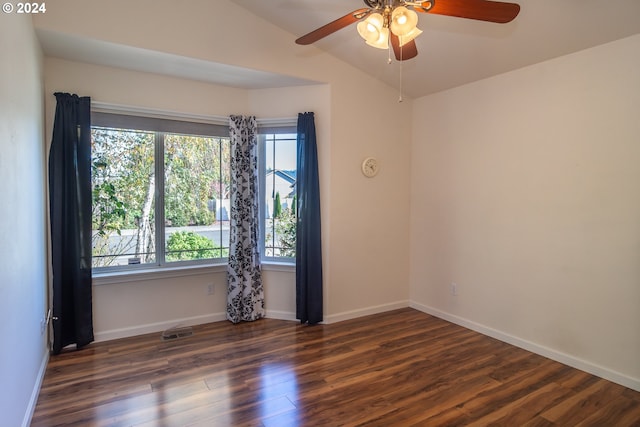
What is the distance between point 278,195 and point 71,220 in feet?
6.47

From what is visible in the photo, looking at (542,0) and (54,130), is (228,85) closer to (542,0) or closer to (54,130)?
(54,130)

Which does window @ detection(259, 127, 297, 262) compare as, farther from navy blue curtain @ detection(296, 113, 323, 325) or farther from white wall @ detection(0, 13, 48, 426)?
white wall @ detection(0, 13, 48, 426)

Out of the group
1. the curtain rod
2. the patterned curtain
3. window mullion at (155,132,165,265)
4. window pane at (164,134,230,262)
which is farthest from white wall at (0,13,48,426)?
the patterned curtain

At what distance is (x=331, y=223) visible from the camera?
3725mm

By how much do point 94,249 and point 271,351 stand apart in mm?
1956

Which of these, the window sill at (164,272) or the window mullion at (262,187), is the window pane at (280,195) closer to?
the window mullion at (262,187)

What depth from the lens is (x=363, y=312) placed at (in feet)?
13.1

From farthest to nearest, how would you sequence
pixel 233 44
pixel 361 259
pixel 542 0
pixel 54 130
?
1. pixel 361 259
2. pixel 233 44
3. pixel 54 130
4. pixel 542 0

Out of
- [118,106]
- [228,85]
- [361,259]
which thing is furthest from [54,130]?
[361,259]

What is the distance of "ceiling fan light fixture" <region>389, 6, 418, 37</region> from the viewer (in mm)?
1764

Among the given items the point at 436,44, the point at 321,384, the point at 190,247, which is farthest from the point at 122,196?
the point at 436,44

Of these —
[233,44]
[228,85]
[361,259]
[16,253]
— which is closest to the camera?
[16,253]

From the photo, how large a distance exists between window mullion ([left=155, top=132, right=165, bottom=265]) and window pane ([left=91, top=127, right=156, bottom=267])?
1.8 inches

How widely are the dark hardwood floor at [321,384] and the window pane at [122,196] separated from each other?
2.78 feet
